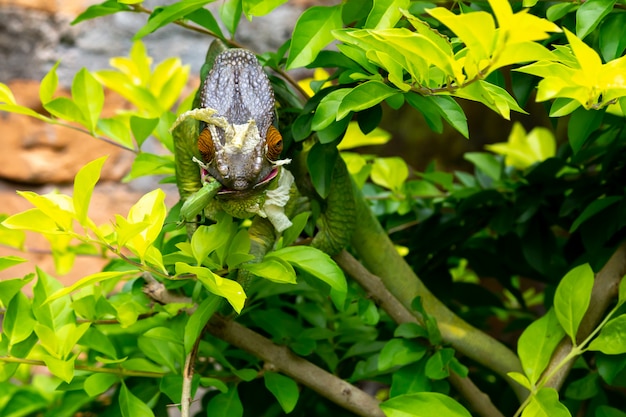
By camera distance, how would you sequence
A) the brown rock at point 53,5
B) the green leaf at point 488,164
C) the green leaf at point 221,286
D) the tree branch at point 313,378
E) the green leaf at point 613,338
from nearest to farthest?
1. the green leaf at point 221,286
2. the green leaf at point 613,338
3. the tree branch at point 313,378
4. the green leaf at point 488,164
5. the brown rock at point 53,5

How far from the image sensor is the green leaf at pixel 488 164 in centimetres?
106

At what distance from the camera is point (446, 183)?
3.33 ft

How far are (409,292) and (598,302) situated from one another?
202 mm

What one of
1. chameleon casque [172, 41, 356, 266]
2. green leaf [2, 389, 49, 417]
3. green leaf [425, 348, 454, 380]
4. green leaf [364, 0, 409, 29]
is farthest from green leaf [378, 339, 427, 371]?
green leaf [2, 389, 49, 417]

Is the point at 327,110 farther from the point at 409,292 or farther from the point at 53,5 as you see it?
the point at 53,5

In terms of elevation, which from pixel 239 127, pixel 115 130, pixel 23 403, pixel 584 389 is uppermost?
pixel 239 127

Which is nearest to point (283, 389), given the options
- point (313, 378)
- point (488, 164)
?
point (313, 378)

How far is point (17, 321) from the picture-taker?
2.16 ft

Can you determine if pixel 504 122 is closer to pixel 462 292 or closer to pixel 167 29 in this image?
pixel 167 29

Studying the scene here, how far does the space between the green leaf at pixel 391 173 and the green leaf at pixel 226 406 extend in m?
0.40

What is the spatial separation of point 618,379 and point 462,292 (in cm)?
37

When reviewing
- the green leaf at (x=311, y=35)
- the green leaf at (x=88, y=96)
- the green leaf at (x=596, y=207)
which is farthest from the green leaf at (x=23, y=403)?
the green leaf at (x=596, y=207)

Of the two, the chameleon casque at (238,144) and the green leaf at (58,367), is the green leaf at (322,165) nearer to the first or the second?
the chameleon casque at (238,144)

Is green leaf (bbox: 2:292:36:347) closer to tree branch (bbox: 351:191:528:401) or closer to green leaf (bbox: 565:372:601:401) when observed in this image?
tree branch (bbox: 351:191:528:401)
